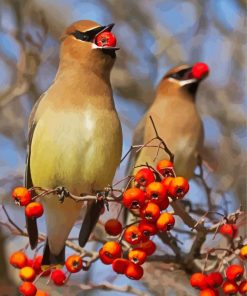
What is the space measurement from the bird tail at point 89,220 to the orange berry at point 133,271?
22.6 inches

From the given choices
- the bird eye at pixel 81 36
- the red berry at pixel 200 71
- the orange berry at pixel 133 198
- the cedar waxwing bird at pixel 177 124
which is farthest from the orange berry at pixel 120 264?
the red berry at pixel 200 71

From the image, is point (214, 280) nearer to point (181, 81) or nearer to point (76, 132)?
point (76, 132)

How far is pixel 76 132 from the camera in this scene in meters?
3.31

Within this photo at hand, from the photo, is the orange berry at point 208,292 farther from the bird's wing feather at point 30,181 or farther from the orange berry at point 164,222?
the bird's wing feather at point 30,181

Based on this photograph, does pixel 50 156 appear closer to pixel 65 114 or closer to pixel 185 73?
pixel 65 114

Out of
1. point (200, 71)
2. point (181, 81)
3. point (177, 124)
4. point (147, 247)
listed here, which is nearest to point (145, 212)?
point (147, 247)

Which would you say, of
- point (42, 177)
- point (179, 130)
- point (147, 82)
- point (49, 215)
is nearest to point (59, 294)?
point (49, 215)

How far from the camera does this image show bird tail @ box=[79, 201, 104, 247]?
135 inches

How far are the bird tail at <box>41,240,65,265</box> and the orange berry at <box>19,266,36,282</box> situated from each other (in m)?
0.21

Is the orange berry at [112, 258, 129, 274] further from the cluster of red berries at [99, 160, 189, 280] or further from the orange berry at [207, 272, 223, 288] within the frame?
the orange berry at [207, 272, 223, 288]

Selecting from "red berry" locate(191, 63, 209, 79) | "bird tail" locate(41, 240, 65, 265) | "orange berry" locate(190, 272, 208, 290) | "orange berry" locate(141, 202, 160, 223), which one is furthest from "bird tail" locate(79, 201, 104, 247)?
"red berry" locate(191, 63, 209, 79)

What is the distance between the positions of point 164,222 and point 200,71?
248 centimetres

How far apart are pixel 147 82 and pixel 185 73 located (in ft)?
2.98

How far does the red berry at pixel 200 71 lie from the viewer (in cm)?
492
